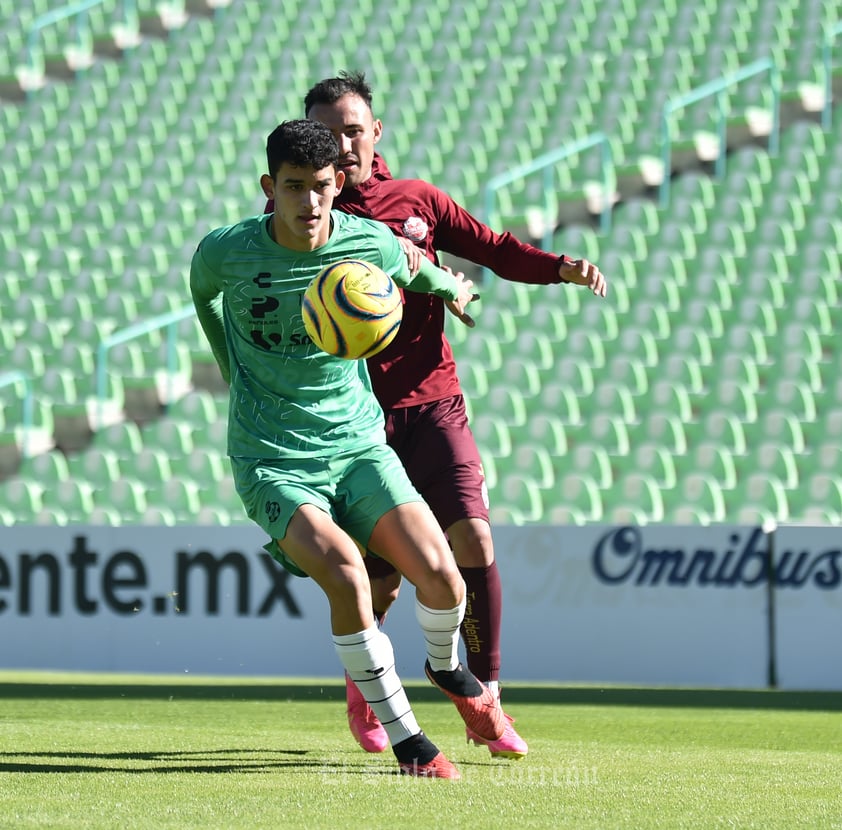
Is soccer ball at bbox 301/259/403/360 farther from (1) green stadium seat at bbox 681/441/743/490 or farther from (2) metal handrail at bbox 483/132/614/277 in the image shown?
(2) metal handrail at bbox 483/132/614/277

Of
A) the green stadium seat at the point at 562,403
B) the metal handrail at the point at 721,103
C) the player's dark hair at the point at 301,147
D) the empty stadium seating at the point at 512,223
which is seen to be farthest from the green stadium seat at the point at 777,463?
the player's dark hair at the point at 301,147

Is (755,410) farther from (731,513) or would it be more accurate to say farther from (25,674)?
(25,674)

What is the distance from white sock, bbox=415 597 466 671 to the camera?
188 inches

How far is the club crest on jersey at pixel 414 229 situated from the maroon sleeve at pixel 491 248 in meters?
0.15

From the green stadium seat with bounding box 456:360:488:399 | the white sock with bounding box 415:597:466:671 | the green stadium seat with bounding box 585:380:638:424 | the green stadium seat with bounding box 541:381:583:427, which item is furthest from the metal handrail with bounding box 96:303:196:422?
the white sock with bounding box 415:597:466:671

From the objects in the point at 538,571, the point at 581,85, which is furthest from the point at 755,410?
the point at 581,85

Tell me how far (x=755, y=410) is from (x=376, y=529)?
7386 mm

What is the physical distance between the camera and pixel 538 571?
9508mm

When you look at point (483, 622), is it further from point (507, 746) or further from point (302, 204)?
point (302, 204)

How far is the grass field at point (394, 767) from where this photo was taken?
388 centimetres

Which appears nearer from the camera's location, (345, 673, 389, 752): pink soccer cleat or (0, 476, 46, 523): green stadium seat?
(345, 673, 389, 752): pink soccer cleat

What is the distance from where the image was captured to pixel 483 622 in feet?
17.6

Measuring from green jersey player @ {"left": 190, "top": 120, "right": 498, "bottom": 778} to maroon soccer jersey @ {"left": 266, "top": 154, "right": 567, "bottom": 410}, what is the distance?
597 millimetres

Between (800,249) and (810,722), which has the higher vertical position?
(800,249)
